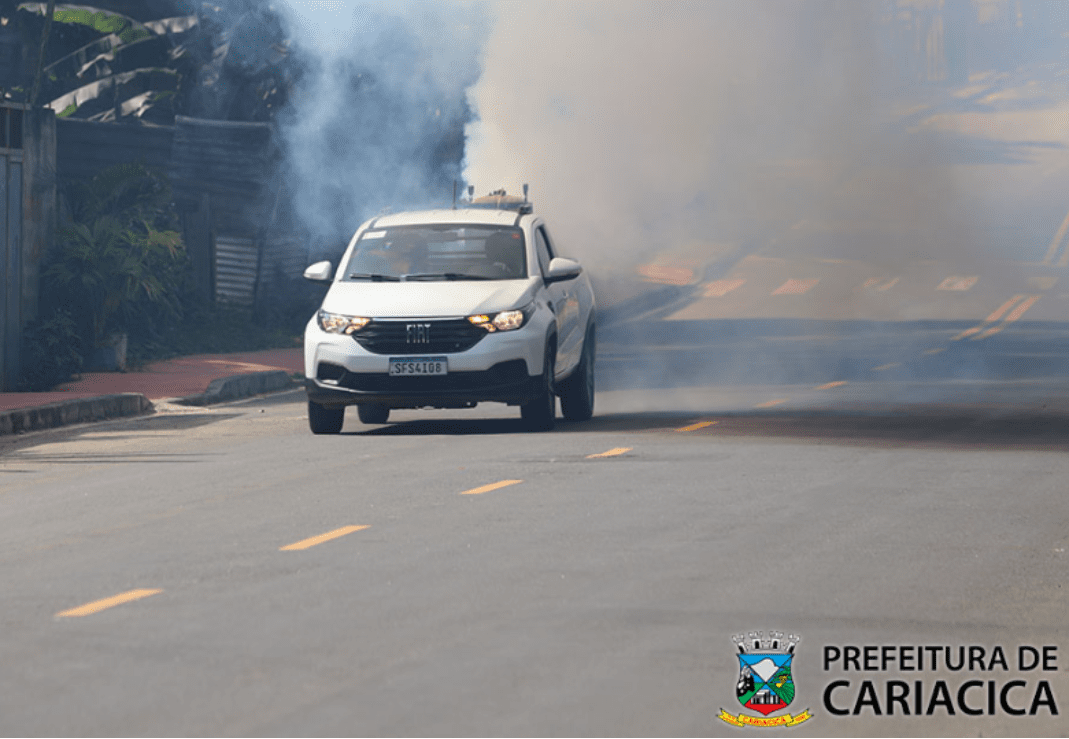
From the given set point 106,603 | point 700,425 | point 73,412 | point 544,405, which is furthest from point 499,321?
point 106,603

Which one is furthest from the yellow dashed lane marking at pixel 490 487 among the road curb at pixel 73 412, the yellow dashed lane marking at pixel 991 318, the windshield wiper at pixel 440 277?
the yellow dashed lane marking at pixel 991 318

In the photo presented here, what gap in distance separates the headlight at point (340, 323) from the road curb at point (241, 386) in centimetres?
485

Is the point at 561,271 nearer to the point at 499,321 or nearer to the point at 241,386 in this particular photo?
the point at 499,321

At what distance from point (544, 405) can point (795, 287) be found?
1031 inches

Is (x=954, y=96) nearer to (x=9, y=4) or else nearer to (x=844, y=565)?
(x=9, y=4)

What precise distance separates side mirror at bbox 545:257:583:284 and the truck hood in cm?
15

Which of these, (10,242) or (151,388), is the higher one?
(10,242)

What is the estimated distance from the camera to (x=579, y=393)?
1831 cm

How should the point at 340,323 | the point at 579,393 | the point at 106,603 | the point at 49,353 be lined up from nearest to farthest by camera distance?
the point at 106,603 → the point at 340,323 → the point at 579,393 → the point at 49,353

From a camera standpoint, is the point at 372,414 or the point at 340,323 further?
the point at 372,414

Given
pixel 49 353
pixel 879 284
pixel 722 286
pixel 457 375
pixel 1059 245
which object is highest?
pixel 1059 245

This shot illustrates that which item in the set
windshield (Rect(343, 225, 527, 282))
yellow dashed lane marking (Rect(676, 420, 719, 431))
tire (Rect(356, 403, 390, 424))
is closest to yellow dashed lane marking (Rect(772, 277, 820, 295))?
tire (Rect(356, 403, 390, 424))

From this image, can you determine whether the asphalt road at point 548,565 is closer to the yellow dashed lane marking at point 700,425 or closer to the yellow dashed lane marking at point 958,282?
the yellow dashed lane marking at point 700,425

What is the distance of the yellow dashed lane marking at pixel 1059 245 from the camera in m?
47.4
